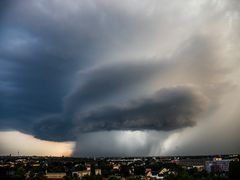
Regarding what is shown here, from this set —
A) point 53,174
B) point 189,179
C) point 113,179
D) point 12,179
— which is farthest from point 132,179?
point 53,174

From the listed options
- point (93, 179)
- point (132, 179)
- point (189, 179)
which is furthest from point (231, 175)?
point (93, 179)

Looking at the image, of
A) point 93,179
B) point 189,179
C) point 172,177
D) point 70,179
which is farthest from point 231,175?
point 70,179

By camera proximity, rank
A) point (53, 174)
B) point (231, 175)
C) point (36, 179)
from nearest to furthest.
Answer: point (231, 175)
point (36, 179)
point (53, 174)

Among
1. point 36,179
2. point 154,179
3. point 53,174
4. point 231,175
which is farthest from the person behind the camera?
point 53,174

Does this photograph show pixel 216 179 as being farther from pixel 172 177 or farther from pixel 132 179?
pixel 132 179

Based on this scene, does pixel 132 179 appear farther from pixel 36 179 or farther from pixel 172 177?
pixel 36 179

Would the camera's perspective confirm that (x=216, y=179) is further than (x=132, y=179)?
No

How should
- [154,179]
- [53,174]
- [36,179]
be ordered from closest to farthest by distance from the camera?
[36,179]
[154,179]
[53,174]

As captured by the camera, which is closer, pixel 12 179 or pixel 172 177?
pixel 12 179
